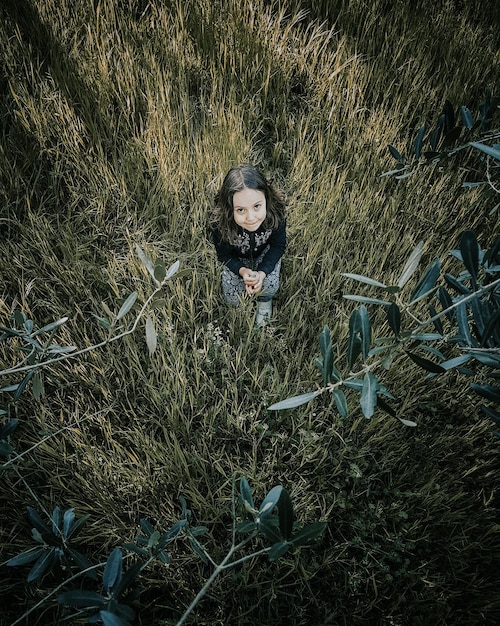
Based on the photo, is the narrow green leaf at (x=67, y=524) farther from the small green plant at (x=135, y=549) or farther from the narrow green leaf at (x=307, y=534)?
the narrow green leaf at (x=307, y=534)

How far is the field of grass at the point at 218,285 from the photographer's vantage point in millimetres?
1227

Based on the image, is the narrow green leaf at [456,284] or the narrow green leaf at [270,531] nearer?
the narrow green leaf at [270,531]

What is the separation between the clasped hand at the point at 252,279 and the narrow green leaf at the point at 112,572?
0.91 metres

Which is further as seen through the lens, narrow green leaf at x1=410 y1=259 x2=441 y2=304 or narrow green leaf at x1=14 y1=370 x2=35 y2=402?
narrow green leaf at x1=14 y1=370 x2=35 y2=402

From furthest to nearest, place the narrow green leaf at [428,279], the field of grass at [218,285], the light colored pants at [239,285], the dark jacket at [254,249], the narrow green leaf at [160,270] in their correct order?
the light colored pants at [239,285], the dark jacket at [254,249], the field of grass at [218,285], the narrow green leaf at [160,270], the narrow green leaf at [428,279]

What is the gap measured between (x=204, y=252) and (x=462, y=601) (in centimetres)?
143

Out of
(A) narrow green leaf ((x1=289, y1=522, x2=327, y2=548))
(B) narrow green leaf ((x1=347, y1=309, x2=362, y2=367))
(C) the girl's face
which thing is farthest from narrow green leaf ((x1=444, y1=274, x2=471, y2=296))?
(C) the girl's face

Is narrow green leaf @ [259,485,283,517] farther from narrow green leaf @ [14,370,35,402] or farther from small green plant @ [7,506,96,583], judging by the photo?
narrow green leaf @ [14,370,35,402]

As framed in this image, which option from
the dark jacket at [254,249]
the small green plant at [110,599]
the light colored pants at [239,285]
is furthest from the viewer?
the light colored pants at [239,285]

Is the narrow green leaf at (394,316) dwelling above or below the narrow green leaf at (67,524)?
above

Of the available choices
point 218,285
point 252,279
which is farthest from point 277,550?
point 218,285

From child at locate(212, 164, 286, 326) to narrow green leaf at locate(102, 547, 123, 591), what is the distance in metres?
0.92

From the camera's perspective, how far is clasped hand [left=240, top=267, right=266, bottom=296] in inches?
57.6

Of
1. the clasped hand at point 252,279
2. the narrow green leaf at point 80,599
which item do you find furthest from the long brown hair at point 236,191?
the narrow green leaf at point 80,599
